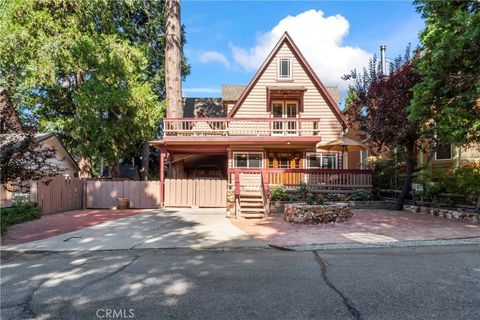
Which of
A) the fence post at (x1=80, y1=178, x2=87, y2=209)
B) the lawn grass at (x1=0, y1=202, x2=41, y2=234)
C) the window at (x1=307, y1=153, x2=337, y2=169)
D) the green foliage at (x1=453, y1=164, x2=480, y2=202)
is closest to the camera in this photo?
the lawn grass at (x1=0, y1=202, x2=41, y2=234)

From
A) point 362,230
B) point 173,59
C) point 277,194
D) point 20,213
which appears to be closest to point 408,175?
point 277,194

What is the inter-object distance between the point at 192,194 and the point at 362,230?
9.76 meters

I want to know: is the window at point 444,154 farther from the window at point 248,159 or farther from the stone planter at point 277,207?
the window at point 248,159

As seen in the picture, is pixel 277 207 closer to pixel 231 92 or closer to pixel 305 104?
pixel 305 104

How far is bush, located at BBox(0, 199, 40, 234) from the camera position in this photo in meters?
10.7

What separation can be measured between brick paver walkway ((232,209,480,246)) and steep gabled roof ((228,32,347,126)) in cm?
984

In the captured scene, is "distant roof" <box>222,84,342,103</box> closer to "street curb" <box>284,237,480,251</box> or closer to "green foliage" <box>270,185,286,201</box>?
"green foliage" <box>270,185,286,201</box>

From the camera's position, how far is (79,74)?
840 inches

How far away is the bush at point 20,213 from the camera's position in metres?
10.7

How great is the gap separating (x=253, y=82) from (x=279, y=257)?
15074mm

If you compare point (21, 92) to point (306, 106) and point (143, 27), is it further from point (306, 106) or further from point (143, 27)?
point (306, 106)

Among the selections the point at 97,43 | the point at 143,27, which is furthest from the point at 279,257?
the point at 143,27

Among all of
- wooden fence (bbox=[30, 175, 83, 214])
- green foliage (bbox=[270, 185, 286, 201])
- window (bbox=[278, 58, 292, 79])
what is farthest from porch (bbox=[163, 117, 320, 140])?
wooden fence (bbox=[30, 175, 83, 214])

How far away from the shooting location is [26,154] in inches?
361
